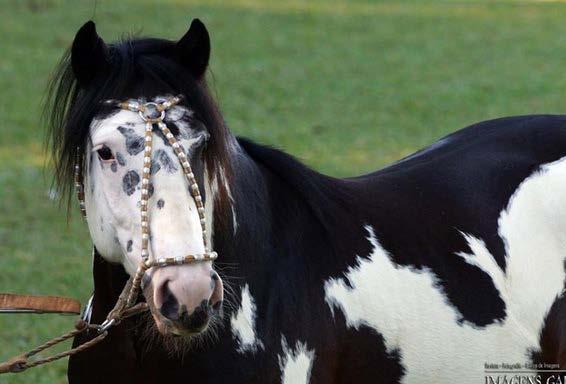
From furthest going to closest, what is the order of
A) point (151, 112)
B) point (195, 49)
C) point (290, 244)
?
point (290, 244), point (195, 49), point (151, 112)

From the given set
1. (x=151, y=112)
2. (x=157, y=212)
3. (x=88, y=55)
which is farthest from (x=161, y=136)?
(x=88, y=55)

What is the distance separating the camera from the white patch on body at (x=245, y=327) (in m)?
3.24

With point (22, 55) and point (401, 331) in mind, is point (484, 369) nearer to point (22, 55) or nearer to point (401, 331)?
point (401, 331)

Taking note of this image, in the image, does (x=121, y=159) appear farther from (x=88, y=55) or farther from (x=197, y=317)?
(x=197, y=317)

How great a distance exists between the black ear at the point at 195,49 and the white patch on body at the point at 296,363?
81 centimetres

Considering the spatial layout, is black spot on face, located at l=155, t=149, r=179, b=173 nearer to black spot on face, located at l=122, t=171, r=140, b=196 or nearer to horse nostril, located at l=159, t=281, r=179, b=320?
black spot on face, located at l=122, t=171, r=140, b=196

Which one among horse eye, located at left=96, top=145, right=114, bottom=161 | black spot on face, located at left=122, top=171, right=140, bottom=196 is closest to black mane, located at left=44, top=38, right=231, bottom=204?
horse eye, located at left=96, top=145, right=114, bottom=161

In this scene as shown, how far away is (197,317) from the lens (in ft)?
9.37

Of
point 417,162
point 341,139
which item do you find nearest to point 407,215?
point 417,162

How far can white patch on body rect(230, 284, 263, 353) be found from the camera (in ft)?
10.6

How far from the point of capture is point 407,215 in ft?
12.2

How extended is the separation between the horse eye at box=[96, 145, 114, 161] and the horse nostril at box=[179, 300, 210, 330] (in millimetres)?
502

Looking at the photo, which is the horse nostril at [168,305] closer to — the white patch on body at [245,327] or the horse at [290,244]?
the horse at [290,244]

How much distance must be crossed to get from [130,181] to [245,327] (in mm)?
554
